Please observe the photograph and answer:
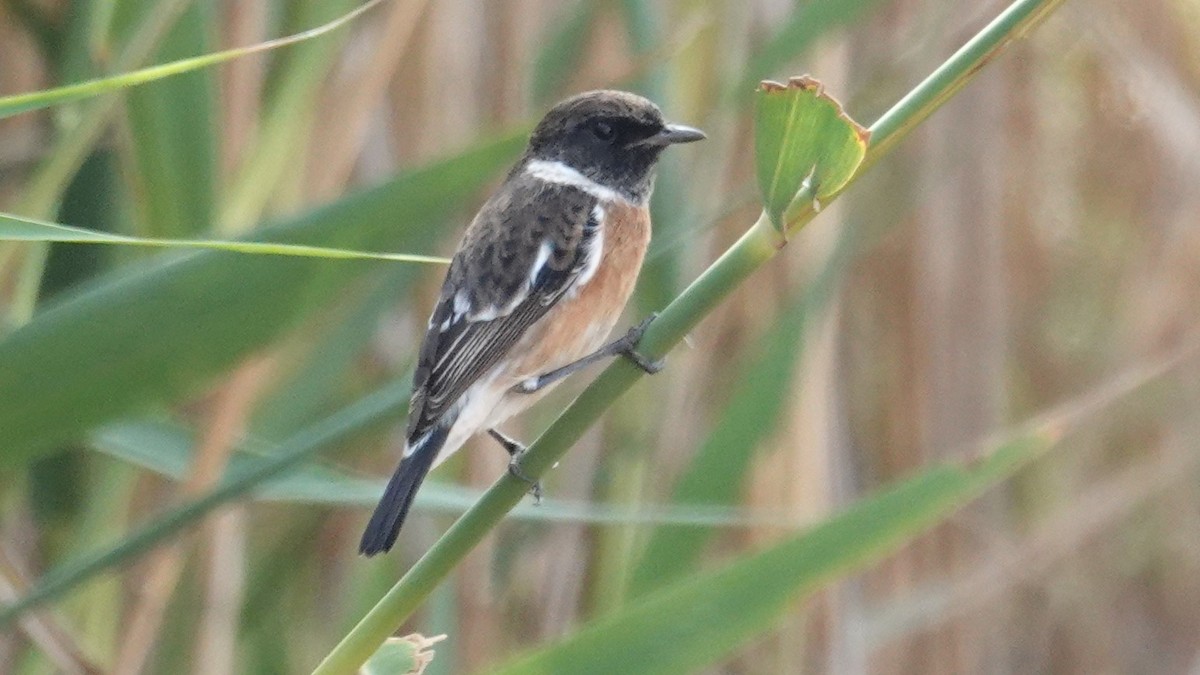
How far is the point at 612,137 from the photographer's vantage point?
6.91ft

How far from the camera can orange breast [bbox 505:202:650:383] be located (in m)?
1.95

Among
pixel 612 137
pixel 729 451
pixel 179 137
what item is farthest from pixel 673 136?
pixel 179 137

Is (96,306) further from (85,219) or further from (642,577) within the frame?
(642,577)

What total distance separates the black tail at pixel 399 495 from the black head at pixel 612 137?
1.87ft

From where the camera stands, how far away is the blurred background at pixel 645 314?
1.71 metres

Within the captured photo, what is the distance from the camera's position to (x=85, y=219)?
1970mm

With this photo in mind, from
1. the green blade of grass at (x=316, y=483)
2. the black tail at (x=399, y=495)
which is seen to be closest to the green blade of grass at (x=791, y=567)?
the green blade of grass at (x=316, y=483)

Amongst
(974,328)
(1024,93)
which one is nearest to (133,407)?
(974,328)

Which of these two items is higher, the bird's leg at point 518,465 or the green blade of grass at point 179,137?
the green blade of grass at point 179,137

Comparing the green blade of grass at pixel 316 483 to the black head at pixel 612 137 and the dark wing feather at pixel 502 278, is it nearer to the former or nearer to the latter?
the dark wing feather at pixel 502 278

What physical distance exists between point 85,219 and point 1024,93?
1.98 metres

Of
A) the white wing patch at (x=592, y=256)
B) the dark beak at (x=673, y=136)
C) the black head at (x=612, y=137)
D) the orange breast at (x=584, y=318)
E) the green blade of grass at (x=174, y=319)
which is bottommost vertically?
the green blade of grass at (x=174, y=319)

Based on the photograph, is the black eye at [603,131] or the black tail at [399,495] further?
the black eye at [603,131]

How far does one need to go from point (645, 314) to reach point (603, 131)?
0.29 meters
